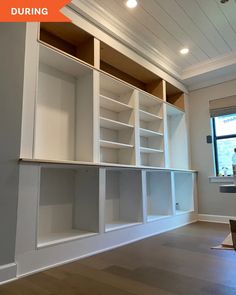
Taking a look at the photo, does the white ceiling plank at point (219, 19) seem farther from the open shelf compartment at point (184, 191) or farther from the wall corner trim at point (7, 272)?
the wall corner trim at point (7, 272)

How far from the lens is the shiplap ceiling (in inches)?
112

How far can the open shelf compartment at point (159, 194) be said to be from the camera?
3.98 metres

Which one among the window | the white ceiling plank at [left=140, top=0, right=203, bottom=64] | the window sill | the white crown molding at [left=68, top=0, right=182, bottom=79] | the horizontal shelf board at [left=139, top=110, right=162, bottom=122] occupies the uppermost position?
the white ceiling plank at [left=140, top=0, right=203, bottom=64]

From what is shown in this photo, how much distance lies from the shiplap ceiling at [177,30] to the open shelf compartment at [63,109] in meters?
0.67

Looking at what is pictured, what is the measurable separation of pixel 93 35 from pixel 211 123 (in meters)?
2.84

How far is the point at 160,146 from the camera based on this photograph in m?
4.17

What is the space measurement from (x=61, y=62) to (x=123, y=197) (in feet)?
6.53

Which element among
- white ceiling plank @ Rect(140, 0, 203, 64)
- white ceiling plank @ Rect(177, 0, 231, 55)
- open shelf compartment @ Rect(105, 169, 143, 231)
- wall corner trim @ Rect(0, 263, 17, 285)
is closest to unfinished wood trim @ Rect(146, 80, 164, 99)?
white ceiling plank @ Rect(140, 0, 203, 64)

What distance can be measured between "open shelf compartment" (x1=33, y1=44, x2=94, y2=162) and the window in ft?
9.16

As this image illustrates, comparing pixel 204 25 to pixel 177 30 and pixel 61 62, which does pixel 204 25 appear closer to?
pixel 177 30

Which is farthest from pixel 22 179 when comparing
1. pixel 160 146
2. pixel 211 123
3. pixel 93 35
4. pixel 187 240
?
pixel 211 123

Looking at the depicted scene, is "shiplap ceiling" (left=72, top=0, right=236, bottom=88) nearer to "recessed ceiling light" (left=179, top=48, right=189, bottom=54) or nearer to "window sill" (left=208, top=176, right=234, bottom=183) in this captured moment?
"recessed ceiling light" (left=179, top=48, right=189, bottom=54)

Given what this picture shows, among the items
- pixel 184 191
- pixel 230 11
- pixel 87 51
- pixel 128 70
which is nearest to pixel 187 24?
pixel 230 11

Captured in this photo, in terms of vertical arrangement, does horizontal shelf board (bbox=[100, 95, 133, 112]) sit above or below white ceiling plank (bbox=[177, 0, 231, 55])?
below
